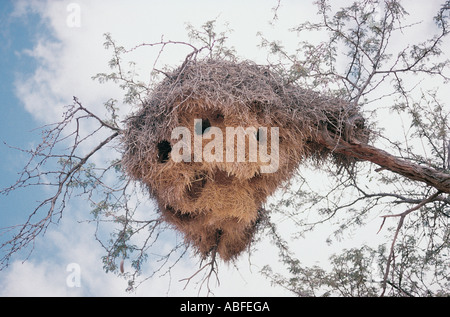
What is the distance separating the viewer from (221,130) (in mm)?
4180

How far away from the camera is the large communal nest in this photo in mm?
4070

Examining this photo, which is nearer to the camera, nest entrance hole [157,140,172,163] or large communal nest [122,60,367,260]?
large communal nest [122,60,367,260]

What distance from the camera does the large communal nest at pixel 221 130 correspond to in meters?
4.07

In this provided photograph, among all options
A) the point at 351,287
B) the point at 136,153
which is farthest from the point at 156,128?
the point at 351,287

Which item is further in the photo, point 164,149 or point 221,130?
point 164,149

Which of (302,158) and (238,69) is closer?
(238,69)

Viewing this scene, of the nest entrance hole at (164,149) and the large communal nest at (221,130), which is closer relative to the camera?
the large communal nest at (221,130)

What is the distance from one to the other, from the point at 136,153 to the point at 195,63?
39.6 inches
